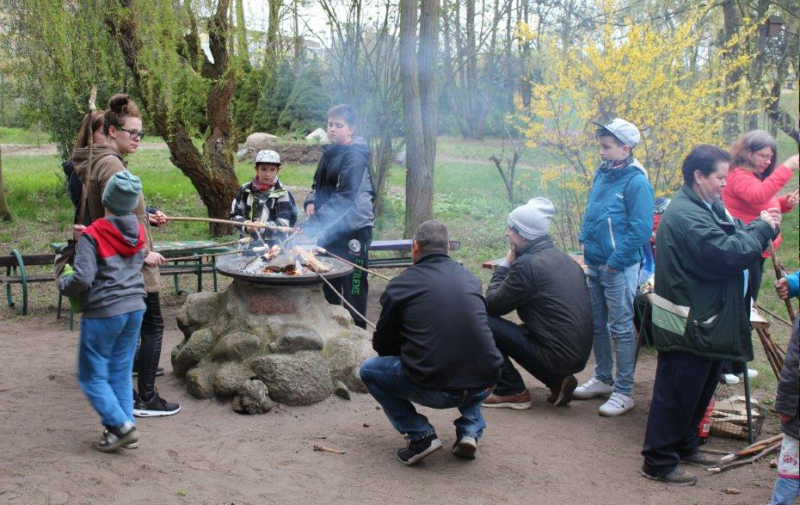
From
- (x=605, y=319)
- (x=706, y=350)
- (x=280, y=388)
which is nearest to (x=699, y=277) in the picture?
(x=706, y=350)

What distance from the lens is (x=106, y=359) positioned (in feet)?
13.7

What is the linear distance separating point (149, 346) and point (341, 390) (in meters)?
1.25

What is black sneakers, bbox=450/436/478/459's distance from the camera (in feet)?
14.0

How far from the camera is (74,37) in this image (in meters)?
9.63

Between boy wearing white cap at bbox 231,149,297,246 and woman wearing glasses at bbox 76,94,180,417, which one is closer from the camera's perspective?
woman wearing glasses at bbox 76,94,180,417

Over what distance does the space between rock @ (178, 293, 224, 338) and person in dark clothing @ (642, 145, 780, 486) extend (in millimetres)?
3130

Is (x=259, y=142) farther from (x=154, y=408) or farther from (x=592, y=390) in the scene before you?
(x=592, y=390)

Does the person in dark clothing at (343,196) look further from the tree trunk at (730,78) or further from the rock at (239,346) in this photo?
the tree trunk at (730,78)

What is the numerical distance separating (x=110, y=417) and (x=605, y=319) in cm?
320

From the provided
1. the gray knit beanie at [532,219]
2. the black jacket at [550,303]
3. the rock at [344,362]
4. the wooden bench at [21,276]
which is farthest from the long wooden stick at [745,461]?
the wooden bench at [21,276]

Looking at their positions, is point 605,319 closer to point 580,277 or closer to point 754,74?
point 580,277

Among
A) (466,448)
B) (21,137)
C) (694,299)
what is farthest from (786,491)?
(21,137)

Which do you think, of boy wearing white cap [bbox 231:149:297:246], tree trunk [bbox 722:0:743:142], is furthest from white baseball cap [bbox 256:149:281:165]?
tree trunk [bbox 722:0:743:142]

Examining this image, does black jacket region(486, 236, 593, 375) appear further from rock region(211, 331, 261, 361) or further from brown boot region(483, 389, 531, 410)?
rock region(211, 331, 261, 361)
